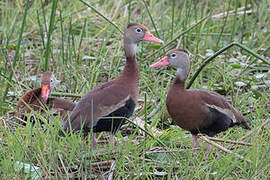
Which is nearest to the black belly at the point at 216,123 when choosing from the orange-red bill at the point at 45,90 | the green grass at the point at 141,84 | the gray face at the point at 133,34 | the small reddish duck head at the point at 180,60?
the green grass at the point at 141,84

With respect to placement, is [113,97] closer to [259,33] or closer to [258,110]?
[258,110]

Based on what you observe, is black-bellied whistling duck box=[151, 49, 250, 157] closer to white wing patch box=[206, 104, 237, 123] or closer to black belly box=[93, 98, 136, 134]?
white wing patch box=[206, 104, 237, 123]

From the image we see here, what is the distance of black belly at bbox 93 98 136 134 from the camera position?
3.61 meters

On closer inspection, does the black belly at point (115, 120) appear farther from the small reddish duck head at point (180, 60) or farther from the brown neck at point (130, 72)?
the small reddish duck head at point (180, 60)

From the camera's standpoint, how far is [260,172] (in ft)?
10.1

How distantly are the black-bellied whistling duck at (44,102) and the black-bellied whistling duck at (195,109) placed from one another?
0.93 meters

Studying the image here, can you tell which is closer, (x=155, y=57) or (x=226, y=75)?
(x=226, y=75)

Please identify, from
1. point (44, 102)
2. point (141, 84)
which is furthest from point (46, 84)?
point (141, 84)

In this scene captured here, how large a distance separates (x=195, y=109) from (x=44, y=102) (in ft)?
4.19

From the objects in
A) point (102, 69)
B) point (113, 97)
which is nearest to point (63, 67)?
point (102, 69)

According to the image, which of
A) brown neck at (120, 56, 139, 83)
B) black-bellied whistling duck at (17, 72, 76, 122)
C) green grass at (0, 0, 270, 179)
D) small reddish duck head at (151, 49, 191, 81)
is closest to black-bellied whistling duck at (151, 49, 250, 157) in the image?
small reddish duck head at (151, 49, 191, 81)

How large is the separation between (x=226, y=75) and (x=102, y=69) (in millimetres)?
1207

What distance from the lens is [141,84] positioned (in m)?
4.89

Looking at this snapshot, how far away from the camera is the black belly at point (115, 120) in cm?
361
